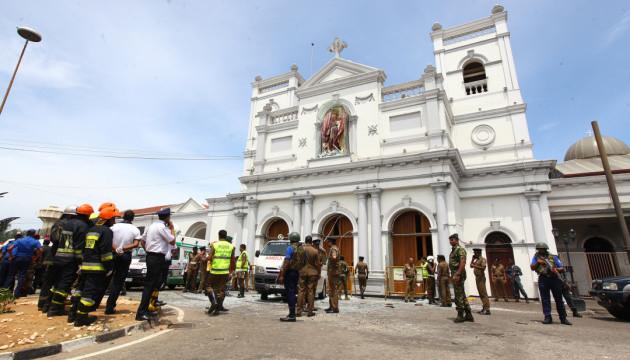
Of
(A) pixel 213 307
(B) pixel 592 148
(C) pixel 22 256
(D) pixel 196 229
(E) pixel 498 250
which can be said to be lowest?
(A) pixel 213 307

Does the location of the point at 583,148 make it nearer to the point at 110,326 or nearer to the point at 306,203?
the point at 306,203

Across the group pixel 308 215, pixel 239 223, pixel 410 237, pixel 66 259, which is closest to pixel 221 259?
pixel 66 259

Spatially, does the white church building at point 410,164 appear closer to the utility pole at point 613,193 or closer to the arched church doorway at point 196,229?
the utility pole at point 613,193

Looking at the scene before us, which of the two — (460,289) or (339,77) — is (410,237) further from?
(339,77)

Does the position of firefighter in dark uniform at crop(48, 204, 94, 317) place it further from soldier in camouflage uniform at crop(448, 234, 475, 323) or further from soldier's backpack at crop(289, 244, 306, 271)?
soldier in camouflage uniform at crop(448, 234, 475, 323)

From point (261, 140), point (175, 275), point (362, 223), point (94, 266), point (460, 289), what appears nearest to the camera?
point (94, 266)

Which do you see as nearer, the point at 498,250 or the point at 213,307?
the point at 213,307

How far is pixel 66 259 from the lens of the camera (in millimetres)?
5824

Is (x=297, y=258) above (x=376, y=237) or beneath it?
beneath

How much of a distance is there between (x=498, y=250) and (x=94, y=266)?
56.4 ft

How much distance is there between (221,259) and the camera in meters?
7.42

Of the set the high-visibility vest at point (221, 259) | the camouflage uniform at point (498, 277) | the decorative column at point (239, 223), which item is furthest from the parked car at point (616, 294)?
the decorative column at point (239, 223)

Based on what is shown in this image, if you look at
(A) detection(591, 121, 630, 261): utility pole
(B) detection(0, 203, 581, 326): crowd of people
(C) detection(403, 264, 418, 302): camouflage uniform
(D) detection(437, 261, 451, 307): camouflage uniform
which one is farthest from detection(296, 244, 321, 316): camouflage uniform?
(A) detection(591, 121, 630, 261): utility pole

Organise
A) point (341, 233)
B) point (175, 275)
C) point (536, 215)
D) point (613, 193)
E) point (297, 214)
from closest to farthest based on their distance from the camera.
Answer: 1. point (613, 193)
2. point (175, 275)
3. point (536, 215)
4. point (341, 233)
5. point (297, 214)
